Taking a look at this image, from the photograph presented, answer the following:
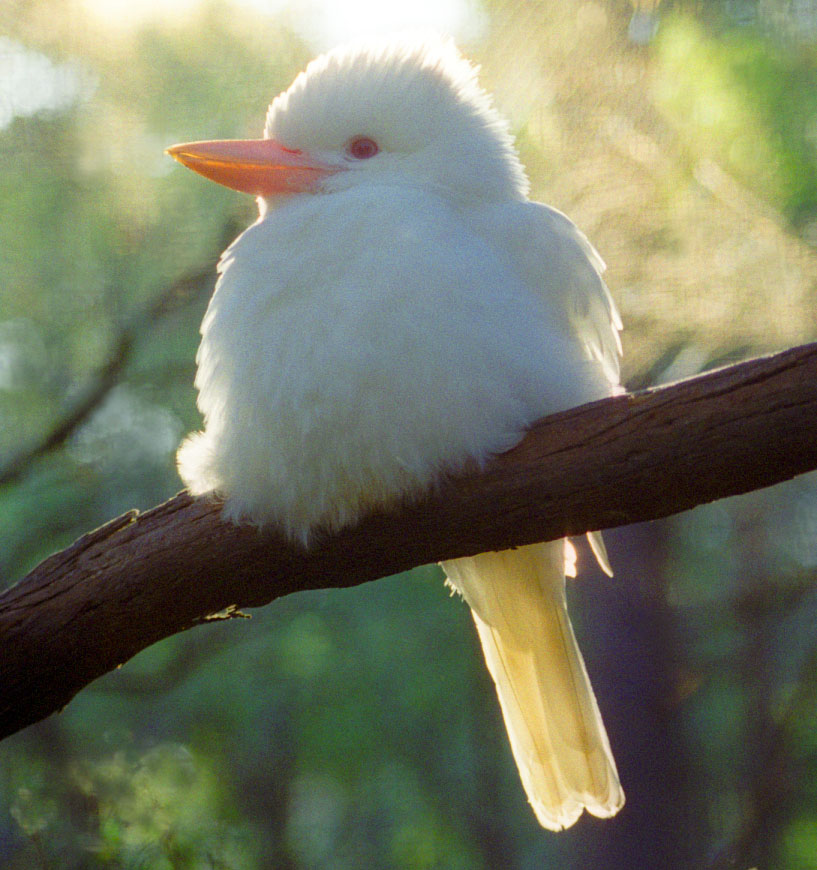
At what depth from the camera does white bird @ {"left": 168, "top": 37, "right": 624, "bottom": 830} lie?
1.03 m

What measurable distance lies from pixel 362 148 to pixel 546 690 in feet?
2.71

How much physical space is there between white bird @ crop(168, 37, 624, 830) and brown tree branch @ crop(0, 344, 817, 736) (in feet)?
0.15

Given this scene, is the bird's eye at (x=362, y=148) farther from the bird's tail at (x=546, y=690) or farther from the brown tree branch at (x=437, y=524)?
the bird's tail at (x=546, y=690)

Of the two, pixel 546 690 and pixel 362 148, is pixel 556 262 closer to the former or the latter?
pixel 362 148

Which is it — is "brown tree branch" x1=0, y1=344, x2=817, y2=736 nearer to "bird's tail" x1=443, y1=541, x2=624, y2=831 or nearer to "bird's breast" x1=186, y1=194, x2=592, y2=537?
"bird's breast" x1=186, y1=194, x2=592, y2=537

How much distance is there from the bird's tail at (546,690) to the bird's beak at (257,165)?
22.9 inches

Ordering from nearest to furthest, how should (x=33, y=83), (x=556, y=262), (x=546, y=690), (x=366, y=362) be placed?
(x=366, y=362) → (x=556, y=262) → (x=546, y=690) → (x=33, y=83)

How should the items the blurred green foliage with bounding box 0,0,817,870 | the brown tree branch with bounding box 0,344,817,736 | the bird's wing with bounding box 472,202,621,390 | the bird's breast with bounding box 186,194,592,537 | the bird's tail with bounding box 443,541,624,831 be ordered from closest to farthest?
1. the brown tree branch with bounding box 0,344,817,736
2. the bird's breast with bounding box 186,194,592,537
3. the bird's wing with bounding box 472,202,621,390
4. the bird's tail with bounding box 443,541,624,831
5. the blurred green foliage with bounding box 0,0,817,870

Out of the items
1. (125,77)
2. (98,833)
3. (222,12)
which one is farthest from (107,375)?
(98,833)

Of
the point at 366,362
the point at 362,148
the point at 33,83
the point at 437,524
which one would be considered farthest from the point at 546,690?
the point at 33,83

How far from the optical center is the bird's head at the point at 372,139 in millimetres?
1223

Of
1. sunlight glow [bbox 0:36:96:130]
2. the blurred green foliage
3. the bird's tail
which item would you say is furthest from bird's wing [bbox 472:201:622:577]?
sunlight glow [bbox 0:36:96:130]

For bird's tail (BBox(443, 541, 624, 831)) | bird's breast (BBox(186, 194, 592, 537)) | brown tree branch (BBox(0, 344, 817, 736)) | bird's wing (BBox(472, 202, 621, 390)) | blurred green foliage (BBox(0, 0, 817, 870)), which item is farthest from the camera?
blurred green foliage (BBox(0, 0, 817, 870))

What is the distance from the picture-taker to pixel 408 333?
1021mm
